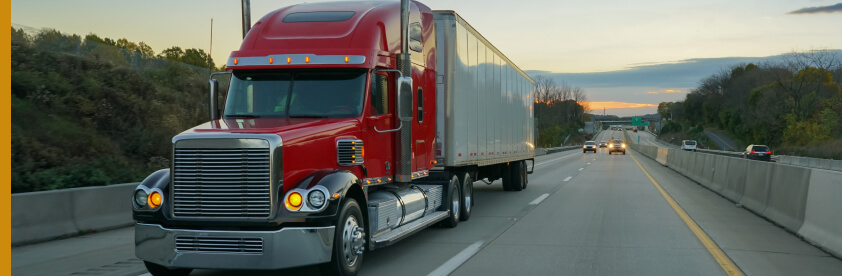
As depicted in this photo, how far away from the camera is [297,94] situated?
8.16 m

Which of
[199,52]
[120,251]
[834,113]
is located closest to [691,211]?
[120,251]

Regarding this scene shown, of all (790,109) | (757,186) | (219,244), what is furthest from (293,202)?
(790,109)

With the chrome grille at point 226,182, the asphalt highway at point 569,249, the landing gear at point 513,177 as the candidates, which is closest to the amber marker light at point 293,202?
the chrome grille at point 226,182

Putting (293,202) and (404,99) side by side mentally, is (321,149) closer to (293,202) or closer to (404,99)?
(293,202)

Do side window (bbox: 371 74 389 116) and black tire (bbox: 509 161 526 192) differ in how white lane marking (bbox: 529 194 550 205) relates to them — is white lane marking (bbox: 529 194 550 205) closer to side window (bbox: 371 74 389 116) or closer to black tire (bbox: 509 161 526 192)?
black tire (bbox: 509 161 526 192)

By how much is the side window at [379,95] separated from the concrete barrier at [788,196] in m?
6.92

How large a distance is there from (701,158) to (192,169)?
893 inches

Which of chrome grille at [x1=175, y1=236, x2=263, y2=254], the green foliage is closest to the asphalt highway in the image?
chrome grille at [x1=175, y1=236, x2=263, y2=254]

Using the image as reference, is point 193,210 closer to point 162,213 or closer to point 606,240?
point 162,213

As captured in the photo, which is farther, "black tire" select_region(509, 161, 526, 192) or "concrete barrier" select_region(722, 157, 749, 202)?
"black tire" select_region(509, 161, 526, 192)

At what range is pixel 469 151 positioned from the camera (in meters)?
12.8

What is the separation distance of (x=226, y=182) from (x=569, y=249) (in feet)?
15.9

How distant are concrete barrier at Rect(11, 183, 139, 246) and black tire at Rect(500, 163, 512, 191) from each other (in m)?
10.4

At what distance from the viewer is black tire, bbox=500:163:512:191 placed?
19.4m
